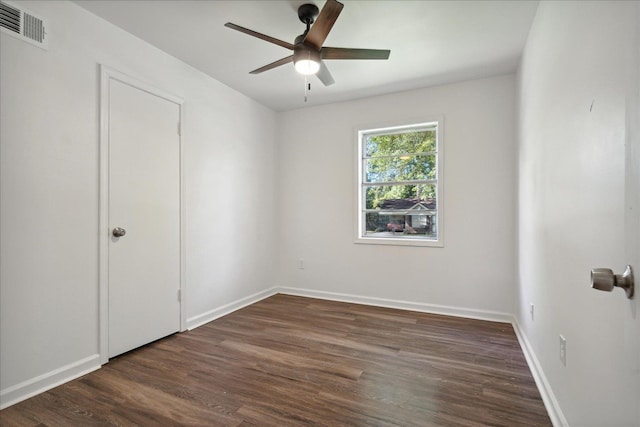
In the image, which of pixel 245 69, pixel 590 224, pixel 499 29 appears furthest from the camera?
pixel 245 69

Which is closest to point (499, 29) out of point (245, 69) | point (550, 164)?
point (550, 164)

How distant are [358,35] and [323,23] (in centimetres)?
82

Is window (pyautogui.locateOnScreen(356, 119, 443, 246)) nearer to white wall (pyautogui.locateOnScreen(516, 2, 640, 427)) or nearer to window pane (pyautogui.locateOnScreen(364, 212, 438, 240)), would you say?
window pane (pyautogui.locateOnScreen(364, 212, 438, 240))

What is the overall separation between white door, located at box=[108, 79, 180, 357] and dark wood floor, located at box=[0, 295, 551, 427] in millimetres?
257

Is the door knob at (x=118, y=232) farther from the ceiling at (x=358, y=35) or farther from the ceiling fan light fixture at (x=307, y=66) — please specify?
the ceiling fan light fixture at (x=307, y=66)

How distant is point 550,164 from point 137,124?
3.10 m

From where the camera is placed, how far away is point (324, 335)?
9.78 feet

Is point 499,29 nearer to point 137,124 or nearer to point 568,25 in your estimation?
point 568,25

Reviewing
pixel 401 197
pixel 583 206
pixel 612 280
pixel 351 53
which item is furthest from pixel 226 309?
pixel 612 280

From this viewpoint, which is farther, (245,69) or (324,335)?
(245,69)

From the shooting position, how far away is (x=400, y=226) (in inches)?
157

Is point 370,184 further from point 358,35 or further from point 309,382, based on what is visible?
point 309,382

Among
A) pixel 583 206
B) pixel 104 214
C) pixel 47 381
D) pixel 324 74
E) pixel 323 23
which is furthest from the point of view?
pixel 324 74

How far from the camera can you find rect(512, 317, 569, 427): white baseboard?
5.43 feet
